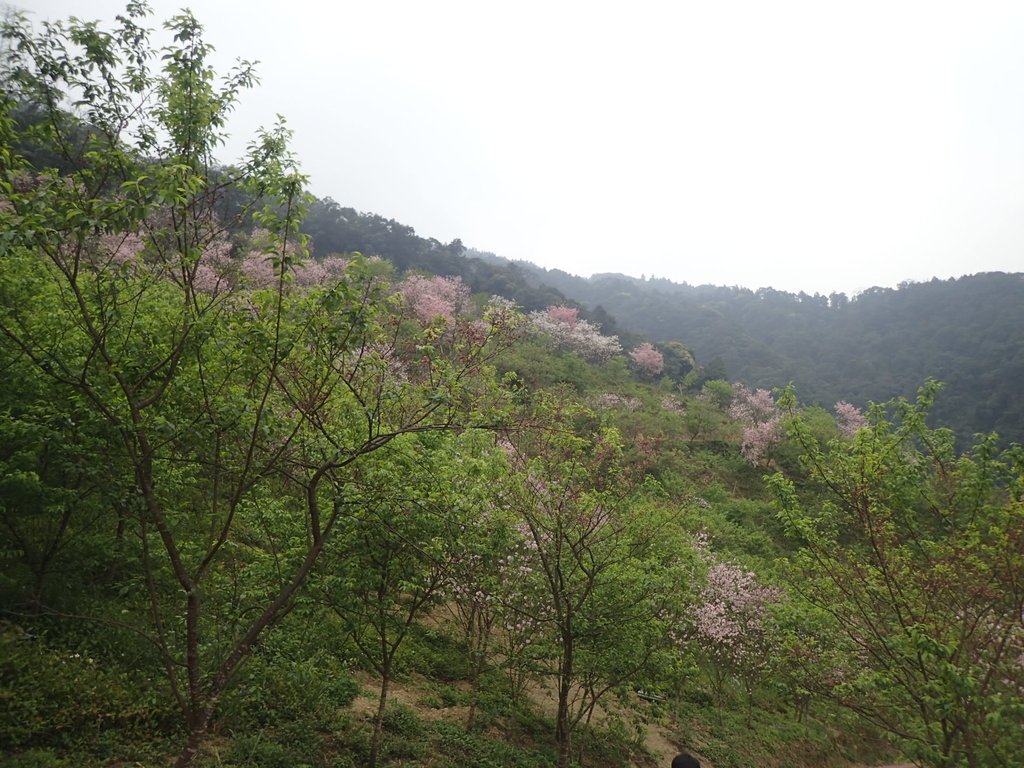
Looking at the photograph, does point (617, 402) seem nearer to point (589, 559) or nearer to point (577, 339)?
point (577, 339)

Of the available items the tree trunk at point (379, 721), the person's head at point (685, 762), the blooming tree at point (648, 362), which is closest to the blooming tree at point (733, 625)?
the person's head at point (685, 762)

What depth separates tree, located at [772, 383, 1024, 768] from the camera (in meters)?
4.84

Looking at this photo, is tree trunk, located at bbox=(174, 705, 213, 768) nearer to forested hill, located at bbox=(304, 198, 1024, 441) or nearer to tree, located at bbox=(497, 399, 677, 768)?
tree, located at bbox=(497, 399, 677, 768)

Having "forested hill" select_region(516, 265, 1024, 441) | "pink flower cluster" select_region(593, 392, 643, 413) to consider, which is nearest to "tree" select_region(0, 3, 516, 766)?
"pink flower cluster" select_region(593, 392, 643, 413)

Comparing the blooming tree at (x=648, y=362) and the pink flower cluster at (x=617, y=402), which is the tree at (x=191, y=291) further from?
the blooming tree at (x=648, y=362)

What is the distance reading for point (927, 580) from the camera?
227 inches

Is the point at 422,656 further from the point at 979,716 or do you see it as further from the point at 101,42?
the point at 101,42

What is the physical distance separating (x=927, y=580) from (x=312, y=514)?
6.36m

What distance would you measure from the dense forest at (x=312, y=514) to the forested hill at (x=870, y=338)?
53774 mm

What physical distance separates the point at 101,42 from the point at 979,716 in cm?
915

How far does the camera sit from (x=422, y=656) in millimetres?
12695

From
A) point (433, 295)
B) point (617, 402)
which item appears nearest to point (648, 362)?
point (617, 402)

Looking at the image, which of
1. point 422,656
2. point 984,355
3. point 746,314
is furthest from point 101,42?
point 746,314

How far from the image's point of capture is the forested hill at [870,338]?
56.5 meters
